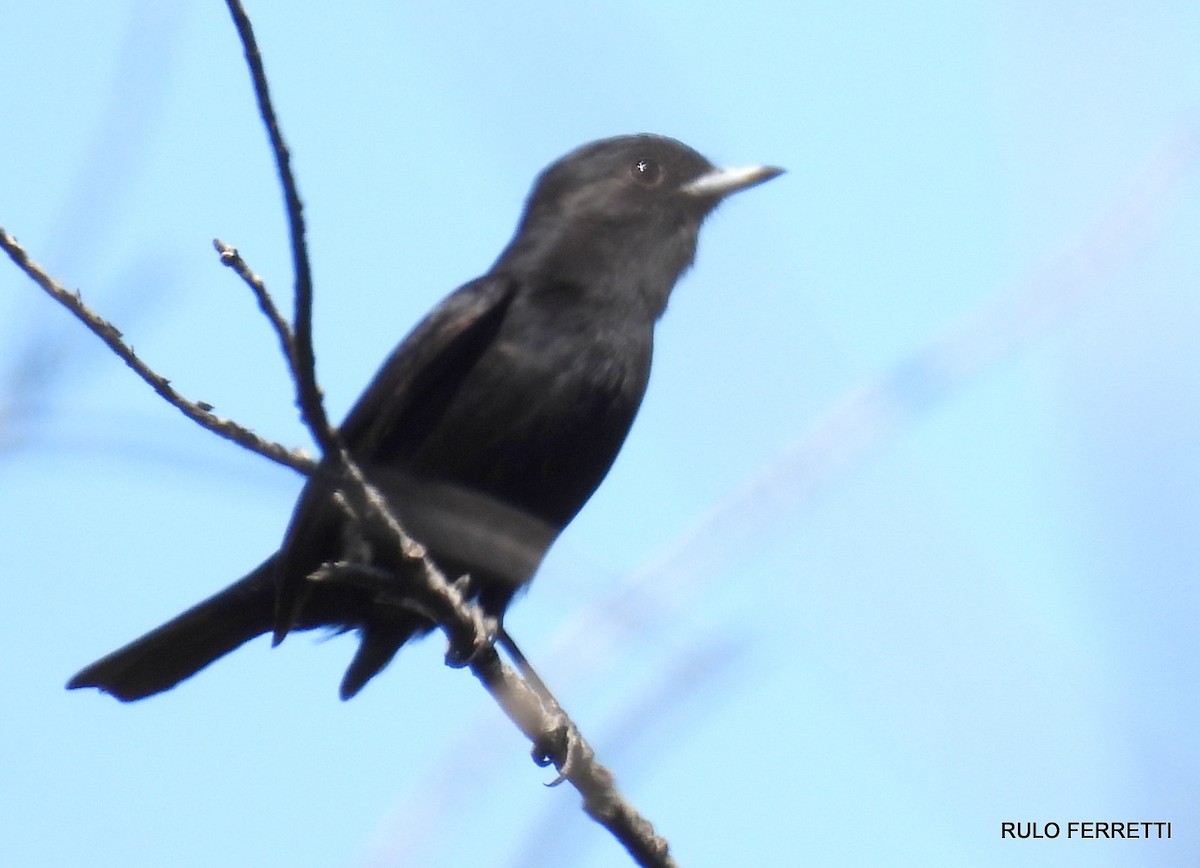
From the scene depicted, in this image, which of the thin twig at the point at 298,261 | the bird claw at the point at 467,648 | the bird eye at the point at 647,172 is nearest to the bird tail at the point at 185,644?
the bird claw at the point at 467,648

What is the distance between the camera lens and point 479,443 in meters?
4.77

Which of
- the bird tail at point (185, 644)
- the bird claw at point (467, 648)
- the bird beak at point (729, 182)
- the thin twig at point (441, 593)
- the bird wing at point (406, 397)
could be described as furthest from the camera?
the bird beak at point (729, 182)

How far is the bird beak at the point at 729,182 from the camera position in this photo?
19.5ft

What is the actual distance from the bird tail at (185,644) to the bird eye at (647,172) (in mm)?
2030

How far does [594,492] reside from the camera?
5.22 meters

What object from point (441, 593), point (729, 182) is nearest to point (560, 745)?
point (441, 593)

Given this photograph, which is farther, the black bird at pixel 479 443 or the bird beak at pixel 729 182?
the bird beak at pixel 729 182

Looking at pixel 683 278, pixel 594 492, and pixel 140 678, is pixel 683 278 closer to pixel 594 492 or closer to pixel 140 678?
pixel 594 492

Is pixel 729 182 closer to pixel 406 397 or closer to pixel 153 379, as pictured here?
pixel 406 397

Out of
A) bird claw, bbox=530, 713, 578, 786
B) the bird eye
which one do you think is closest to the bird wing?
bird claw, bbox=530, 713, 578, 786

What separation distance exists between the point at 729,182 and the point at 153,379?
127 inches

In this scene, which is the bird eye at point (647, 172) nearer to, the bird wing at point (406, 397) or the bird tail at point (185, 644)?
the bird wing at point (406, 397)

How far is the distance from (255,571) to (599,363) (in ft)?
4.74

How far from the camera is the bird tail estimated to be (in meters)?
5.40
